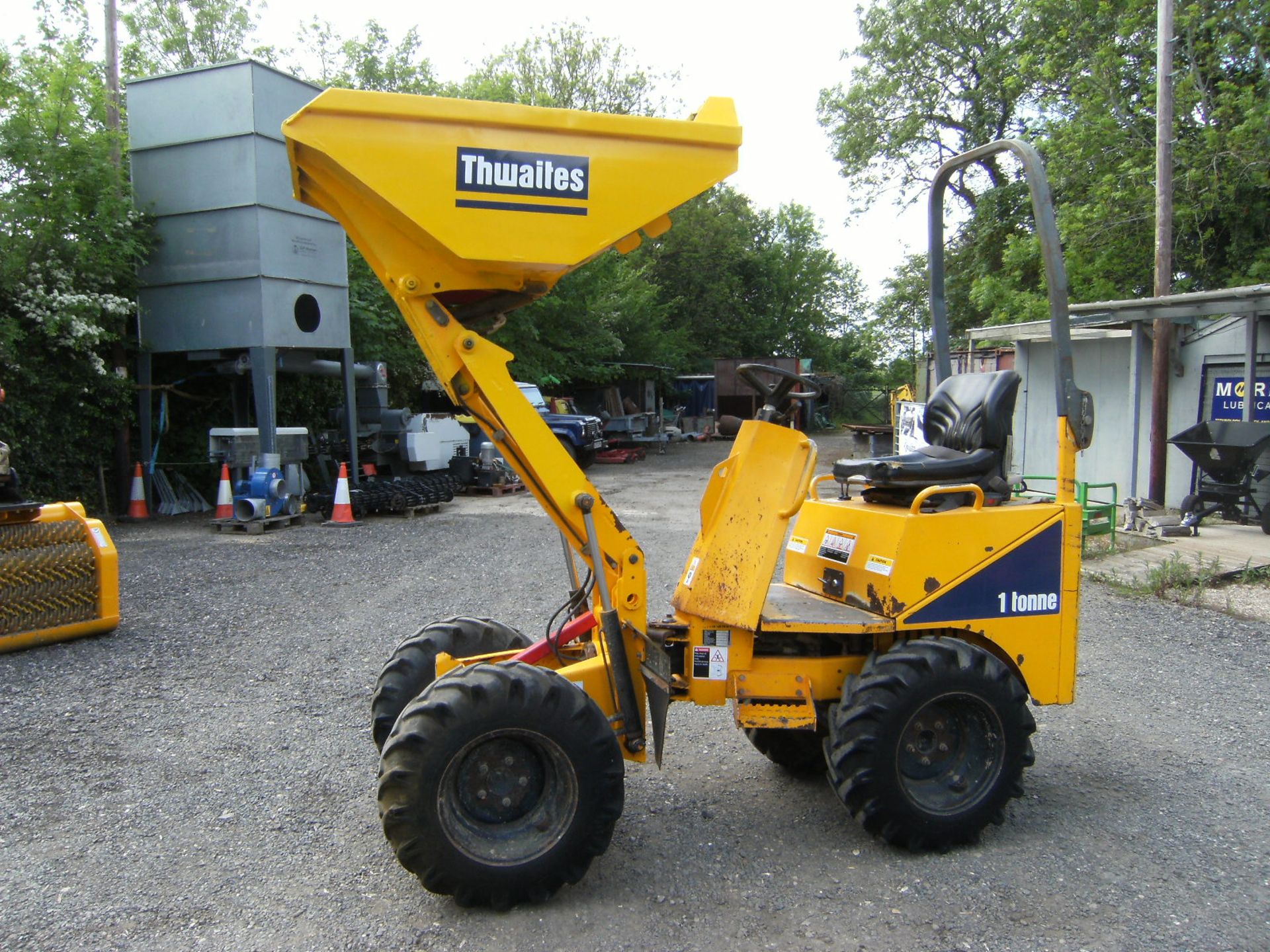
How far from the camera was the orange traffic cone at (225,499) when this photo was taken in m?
12.8

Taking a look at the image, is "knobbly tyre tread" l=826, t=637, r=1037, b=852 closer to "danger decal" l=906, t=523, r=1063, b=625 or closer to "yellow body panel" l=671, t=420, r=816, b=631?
"danger decal" l=906, t=523, r=1063, b=625

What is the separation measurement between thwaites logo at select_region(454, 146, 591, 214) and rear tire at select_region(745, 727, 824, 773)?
2480mm

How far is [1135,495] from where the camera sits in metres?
13.5

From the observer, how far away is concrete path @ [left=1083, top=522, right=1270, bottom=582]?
30.0 ft

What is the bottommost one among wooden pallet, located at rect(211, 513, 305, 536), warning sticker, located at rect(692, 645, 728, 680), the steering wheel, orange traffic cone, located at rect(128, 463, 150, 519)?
wooden pallet, located at rect(211, 513, 305, 536)

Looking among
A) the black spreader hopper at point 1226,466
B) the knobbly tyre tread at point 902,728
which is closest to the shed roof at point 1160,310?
the black spreader hopper at point 1226,466

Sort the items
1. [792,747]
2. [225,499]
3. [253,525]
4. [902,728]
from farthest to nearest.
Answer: [225,499]
[253,525]
[792,747]
[902,728]

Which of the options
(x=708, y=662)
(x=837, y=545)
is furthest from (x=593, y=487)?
(x=837, y=545)

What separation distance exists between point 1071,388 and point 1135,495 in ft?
35.5

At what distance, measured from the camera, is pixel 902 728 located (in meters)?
3.74

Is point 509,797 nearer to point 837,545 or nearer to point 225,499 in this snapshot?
point 837,545

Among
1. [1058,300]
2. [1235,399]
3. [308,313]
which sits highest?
[308,313]

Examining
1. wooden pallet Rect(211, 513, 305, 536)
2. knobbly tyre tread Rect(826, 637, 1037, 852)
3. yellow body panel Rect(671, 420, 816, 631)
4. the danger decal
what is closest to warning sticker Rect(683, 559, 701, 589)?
yellow body panel Rect(671, 420, 816, 631)

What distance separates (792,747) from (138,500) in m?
11.6
